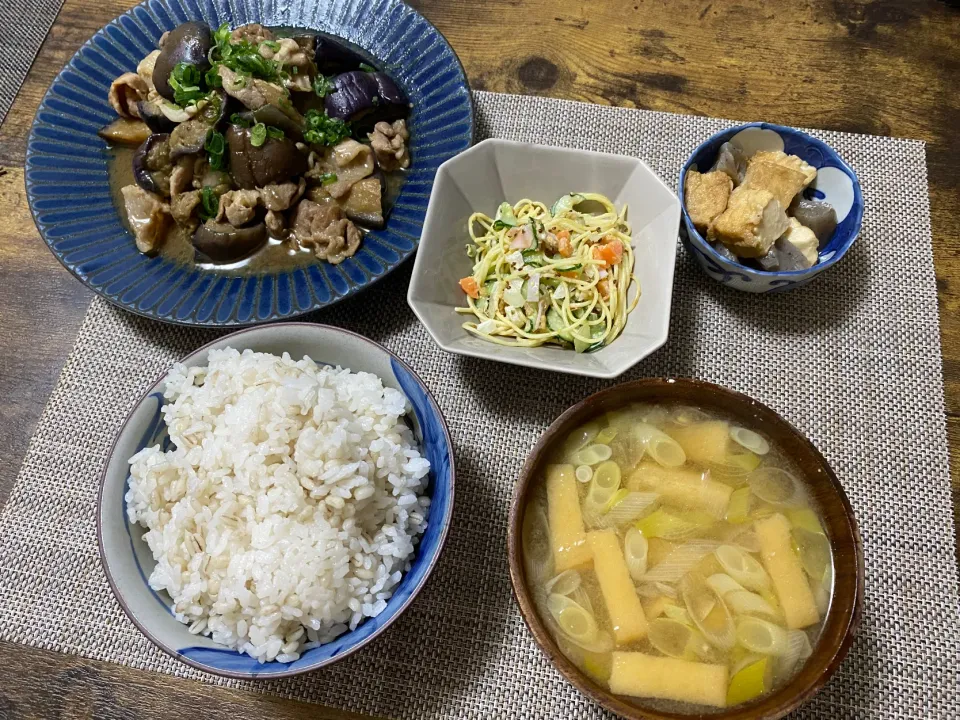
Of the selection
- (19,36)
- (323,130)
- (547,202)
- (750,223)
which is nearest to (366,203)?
(323,130)

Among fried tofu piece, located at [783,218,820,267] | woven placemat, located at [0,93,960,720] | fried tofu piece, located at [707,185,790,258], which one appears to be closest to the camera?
woven placemat, located at [0,93,960,720]

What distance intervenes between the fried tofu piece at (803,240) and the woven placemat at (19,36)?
2.77 m

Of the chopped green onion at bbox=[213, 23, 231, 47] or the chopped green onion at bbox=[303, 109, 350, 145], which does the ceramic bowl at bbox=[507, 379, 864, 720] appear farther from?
the chopped green onion at bbox=[213, 23, 231, 47]

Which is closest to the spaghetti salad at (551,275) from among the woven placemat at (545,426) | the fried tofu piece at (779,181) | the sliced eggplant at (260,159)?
the woven placemat at (545,426)

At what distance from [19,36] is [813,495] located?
126 inches

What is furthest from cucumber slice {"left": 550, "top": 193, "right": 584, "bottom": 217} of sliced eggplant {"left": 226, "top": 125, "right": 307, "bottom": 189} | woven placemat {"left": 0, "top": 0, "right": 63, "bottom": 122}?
woven placemat {"left": 0, "top": 0, "right": 63, "bottom": 122}

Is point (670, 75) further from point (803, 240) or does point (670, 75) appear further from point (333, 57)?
point (333, 57)

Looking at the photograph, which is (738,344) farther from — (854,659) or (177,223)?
(177,223)

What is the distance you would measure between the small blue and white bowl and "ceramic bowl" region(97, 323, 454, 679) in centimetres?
90

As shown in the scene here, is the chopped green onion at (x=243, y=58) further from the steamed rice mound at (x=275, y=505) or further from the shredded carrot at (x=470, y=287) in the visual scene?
the steamed rice mound at (x=275, y=505)

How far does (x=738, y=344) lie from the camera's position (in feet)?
6.31

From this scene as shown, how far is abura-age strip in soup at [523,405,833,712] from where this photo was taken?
4.55 feet

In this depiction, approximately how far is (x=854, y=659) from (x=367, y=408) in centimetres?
132

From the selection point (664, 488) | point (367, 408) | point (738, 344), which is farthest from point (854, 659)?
point (367, 408)
